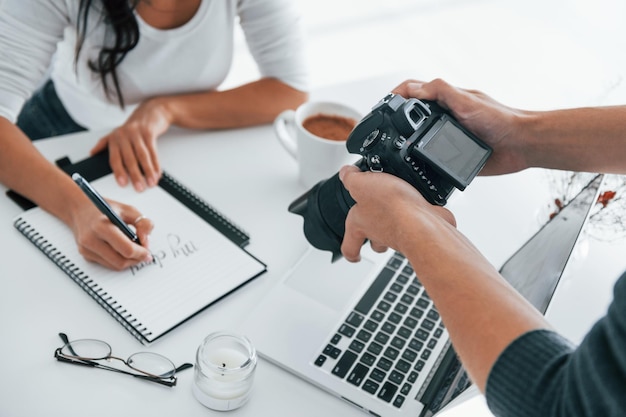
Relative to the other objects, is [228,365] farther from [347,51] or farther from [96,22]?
[347,51]

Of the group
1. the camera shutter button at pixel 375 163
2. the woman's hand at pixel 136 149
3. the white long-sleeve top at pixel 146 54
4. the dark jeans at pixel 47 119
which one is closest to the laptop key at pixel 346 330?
the camera shutter button at pixel 375 163

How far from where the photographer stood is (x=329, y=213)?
2.67 feet

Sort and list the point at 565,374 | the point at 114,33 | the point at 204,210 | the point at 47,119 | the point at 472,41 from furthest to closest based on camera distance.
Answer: the point at 472,41 < the point at 47,119 < the point at 114,33 < the point at 204,210 < the point at 565,374

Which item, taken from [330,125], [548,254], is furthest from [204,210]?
[548,254]

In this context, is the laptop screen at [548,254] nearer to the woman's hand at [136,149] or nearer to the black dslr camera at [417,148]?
the black dslr camera at [417,148]

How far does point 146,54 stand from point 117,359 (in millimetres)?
592

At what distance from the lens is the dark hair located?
40.7 inches

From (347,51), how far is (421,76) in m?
1.36

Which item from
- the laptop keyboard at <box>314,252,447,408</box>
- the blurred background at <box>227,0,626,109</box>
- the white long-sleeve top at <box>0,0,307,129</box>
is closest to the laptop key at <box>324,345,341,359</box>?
the laptop keyboard at <box>314,252,447,408</box>

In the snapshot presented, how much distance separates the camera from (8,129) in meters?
1.00

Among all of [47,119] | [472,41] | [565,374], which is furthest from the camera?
[472,41]

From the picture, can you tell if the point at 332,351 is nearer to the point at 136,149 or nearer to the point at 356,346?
the point at 356,346

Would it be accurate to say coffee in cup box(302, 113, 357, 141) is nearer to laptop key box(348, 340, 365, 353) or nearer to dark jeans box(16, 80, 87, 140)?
laptop key box(348, 340, 365, 353)

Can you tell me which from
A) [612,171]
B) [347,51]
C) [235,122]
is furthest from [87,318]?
[347,51]
